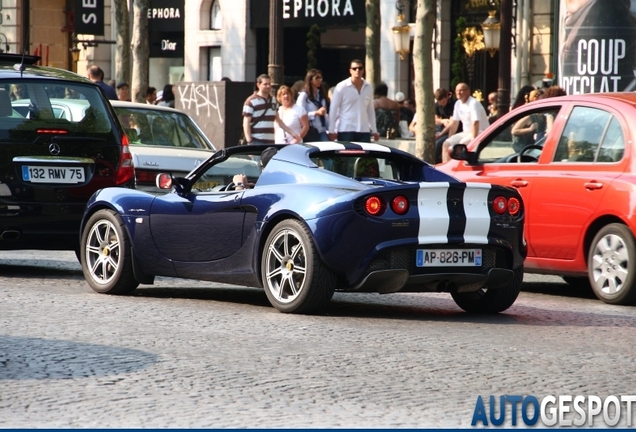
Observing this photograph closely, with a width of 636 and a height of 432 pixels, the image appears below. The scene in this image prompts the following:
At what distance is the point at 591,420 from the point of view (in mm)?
5586

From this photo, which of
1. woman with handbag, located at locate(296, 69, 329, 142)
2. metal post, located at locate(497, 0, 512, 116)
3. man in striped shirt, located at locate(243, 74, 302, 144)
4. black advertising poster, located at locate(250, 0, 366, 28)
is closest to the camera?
man in striped shirt, located at locate(243, 74, 302, 144)

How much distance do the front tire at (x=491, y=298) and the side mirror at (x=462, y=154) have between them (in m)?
1.89

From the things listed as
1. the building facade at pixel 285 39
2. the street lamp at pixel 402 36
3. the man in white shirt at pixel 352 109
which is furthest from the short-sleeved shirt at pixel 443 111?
the street lamp at pixel 402 36

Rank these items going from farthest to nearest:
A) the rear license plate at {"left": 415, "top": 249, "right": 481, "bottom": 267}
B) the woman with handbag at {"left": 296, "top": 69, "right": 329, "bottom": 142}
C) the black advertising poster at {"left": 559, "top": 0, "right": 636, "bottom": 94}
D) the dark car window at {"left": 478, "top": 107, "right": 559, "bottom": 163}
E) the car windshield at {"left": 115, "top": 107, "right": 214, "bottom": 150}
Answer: the woman with handbag at {"left": 296, "top": 69, "right": 329, "bottom": 142}, the car windshield at {"left": 115, "top": 107, "right": 214, "bottom": 150}, the black advertising poster at {"left": 559, "top": 0, "right": 636, "bottom": 94}, the dark car window at {"left": 478, "top": 107, "right": 559, "bottom": 163}, the rear license plate at {"left": 415, "top": 249, "right": 481, "bottom": 267}

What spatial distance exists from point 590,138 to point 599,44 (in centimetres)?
486

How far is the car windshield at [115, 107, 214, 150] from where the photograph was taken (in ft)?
51.8

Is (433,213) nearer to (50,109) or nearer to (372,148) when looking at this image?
(372,148)

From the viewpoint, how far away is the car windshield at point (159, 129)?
51.8 feet

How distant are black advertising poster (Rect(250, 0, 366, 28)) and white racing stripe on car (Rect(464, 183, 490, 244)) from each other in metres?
26.4

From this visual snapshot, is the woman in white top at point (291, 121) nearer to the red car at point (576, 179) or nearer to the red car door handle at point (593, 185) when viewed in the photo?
the red car at point (576, 179)

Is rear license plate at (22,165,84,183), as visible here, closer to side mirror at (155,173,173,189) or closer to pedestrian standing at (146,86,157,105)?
side mirror at (155,173,173,189)

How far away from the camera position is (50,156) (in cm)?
1135

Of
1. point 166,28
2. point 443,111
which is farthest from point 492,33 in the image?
point 166,28

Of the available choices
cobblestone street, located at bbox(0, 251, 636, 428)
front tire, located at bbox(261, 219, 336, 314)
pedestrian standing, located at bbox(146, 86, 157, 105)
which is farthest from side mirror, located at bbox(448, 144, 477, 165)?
pedestrian standing, located at bbox(146, 86, 157, 105)
